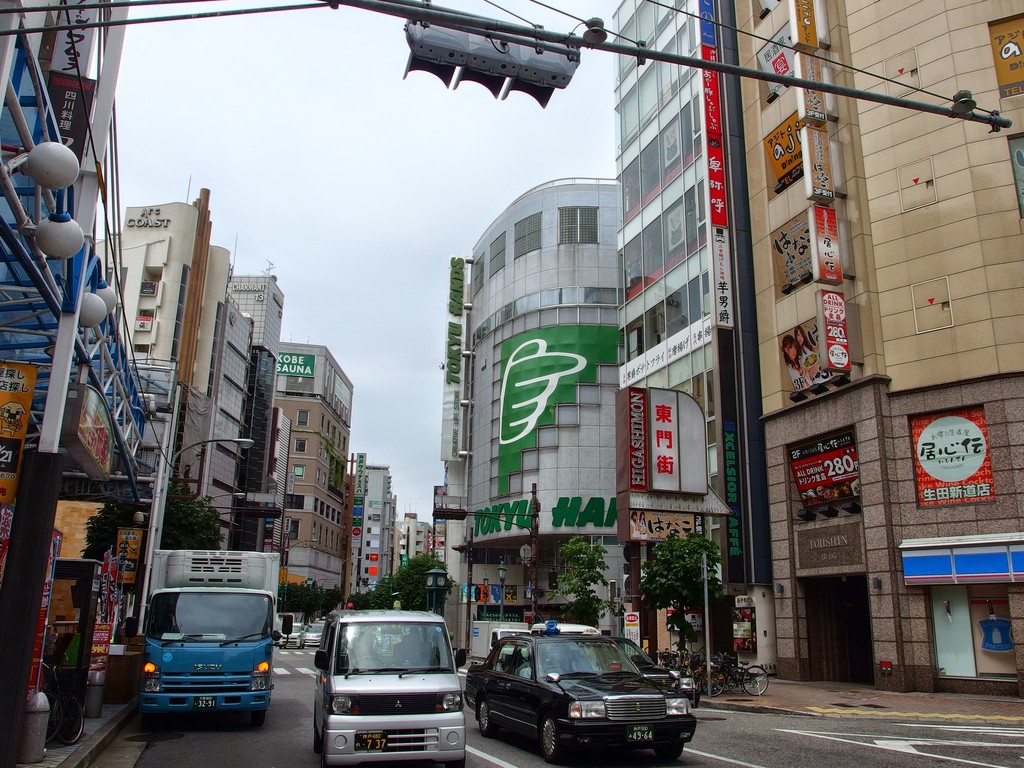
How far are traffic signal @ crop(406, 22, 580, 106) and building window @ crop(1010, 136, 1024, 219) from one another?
2000 centimetres

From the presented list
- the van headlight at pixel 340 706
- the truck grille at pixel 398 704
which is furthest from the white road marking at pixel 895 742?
the van headlight at pixel 340 706

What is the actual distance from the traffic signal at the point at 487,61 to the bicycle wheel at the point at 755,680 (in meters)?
18.2

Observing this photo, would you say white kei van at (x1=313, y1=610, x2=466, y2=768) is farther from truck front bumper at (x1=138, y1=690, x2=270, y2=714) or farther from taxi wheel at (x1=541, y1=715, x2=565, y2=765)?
truck front bumper at (x1=138, y1=690, x2=270, y2=714)

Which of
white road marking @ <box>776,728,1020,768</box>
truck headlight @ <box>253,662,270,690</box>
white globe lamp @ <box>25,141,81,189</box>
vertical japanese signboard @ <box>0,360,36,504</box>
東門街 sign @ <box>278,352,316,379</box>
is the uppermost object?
東門街 sign @ <box>278,352,316,379</box>

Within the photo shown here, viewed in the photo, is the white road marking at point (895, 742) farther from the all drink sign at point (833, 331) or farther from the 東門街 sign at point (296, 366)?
the 東門街 sign at point (296, 366)

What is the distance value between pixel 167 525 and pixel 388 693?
77.9 ft

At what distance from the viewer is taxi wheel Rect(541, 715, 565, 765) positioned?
10617 mm

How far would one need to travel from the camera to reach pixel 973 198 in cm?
2225

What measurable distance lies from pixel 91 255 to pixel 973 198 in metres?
21.6

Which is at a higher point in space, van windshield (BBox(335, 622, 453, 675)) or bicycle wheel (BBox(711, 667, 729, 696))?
van windshield (BBox(335, 622, 453, 675))

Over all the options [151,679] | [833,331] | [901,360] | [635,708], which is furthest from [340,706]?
[901,360]

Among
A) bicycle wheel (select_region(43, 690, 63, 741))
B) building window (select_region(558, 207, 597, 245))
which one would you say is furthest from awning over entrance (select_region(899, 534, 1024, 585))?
building window (select_region(558, 207, 597, 245))

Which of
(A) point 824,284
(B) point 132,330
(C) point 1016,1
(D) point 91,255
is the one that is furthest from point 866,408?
(B) point 132,330

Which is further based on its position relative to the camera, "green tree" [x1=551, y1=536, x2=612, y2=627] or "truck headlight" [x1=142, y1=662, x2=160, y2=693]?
"green tree" [x1=551, y1=536, x2=612, y2=627]
